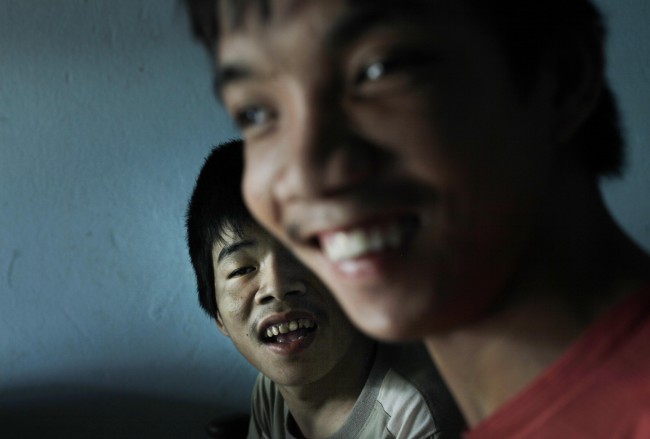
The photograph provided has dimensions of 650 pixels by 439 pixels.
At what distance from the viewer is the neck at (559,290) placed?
37cm

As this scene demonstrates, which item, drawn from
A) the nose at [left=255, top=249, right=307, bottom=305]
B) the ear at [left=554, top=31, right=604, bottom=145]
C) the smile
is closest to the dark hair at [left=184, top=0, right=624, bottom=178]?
the ear at [left=554, top=31, right=604, bottom=145]

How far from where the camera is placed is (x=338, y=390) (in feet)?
3.14

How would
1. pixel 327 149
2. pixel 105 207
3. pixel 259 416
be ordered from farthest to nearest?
1. pixel 105 207
2. pixel 259 416
3. pixel 327 149

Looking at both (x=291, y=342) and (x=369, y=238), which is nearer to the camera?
(x=369, y=238)

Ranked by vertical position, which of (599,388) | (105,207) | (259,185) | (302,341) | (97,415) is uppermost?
(259,185)

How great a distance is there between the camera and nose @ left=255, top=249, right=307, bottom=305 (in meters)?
0.90

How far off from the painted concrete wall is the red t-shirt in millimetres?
846

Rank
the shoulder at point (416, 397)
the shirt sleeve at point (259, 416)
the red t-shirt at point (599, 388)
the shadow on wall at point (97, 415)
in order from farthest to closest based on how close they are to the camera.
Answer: the shadow on wall at point (97, 415), the shirt sleeve at point (259, 416), the shoulder at point (416, 397), the red t-shirt at point (599, 388)

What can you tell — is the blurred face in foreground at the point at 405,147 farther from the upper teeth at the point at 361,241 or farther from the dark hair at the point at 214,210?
the dark hair at the point at 214,210

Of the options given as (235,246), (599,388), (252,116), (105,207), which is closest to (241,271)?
(235,246)

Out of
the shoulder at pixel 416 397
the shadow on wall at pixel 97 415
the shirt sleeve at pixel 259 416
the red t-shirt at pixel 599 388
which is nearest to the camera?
the red t-shirt at pixel 599 388

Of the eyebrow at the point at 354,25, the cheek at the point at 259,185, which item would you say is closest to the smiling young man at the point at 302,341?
the cheek at the point at 259,185

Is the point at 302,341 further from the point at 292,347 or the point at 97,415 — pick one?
the point at 97,415

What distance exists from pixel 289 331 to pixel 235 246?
0.45ft
